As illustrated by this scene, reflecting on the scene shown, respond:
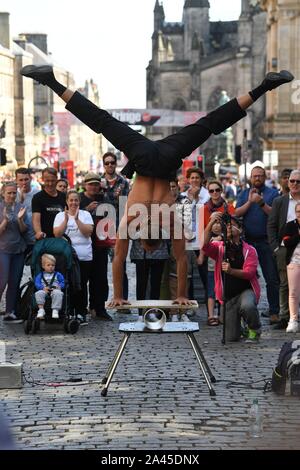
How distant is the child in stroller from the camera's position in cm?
1509

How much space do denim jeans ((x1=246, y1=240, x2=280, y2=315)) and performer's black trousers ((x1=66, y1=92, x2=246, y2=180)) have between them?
487cm

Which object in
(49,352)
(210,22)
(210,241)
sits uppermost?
(210,22)

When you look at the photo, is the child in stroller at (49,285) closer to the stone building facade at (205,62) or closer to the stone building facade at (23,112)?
the stone building facade at (23,112)

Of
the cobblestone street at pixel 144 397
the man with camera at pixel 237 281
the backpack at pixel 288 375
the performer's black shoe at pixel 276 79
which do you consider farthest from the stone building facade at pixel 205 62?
the backpack at pixel 288 375

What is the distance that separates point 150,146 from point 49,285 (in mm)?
4525

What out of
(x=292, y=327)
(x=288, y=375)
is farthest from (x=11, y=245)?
(x=288, y=375)

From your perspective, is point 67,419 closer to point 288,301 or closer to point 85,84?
point 288,301

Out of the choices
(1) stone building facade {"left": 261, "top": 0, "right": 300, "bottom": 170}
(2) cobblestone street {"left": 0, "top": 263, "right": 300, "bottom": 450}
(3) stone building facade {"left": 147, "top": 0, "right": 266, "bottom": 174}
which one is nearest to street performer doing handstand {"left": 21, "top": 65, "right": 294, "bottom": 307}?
(2) cobblestone street {"left": 0, "top": 263, "right": 300, "bottom": 450}

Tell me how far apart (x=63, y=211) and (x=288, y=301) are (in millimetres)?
3114

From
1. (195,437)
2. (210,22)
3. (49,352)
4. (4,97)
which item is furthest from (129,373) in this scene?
(210,22)

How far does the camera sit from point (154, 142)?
11.3 metres

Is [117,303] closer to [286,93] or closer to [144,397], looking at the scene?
[144,397]

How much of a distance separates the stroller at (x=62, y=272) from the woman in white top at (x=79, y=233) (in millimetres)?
321

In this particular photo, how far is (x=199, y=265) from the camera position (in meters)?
16.7
